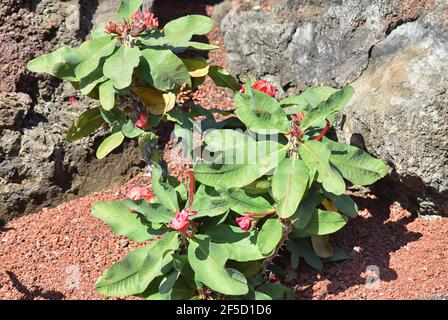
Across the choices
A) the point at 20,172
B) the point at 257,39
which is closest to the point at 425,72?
the point at 257,39

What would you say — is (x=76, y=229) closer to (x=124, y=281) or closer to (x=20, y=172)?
(x=20, y=172)

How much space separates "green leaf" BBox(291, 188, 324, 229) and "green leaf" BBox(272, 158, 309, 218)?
0.17 meters

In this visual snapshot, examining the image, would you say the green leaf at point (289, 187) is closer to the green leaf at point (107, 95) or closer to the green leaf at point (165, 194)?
the green leaf at point (165, 194)

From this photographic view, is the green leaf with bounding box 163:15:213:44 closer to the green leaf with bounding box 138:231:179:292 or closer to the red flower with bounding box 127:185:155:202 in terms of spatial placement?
the red flower with bounding box 127:185:155:202

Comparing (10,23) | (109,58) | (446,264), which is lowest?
(446,264)

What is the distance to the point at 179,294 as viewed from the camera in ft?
11.4

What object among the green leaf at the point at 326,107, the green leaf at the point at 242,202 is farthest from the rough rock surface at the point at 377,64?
the green leaf at the point at 242,202

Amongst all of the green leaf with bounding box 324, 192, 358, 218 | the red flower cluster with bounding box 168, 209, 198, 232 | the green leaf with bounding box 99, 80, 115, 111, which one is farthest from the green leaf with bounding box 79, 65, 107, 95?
the green leaf with bounding box 324, 192, 358, 218

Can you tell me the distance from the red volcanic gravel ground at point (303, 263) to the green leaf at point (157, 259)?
0.50m

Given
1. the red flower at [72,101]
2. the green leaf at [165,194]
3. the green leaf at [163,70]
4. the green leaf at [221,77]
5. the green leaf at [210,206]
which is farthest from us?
the red flower at [72,101]

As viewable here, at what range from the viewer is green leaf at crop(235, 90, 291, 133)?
341 centimetres

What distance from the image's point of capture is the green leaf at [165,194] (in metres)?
3.50

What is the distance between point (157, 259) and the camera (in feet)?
11.1

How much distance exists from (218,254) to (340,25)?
1.75m
